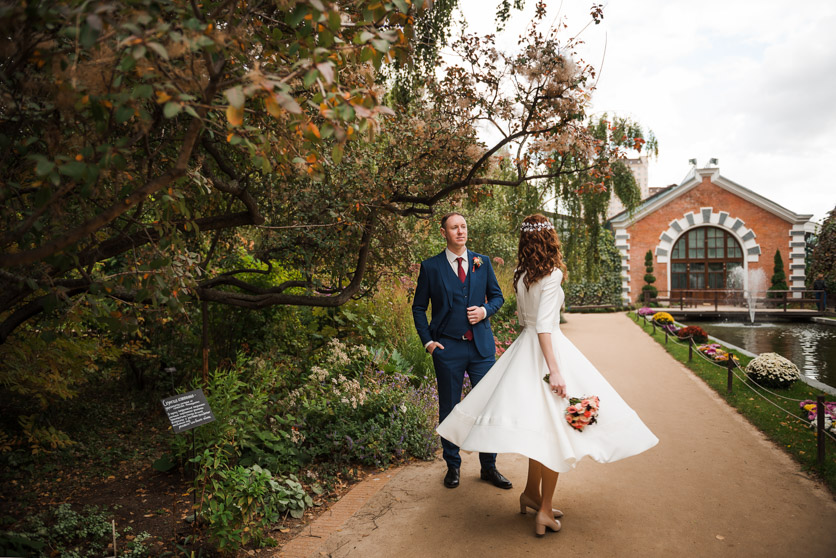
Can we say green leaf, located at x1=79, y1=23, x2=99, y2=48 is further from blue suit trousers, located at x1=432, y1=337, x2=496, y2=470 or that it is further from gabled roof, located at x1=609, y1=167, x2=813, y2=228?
gabled roof, located at x1=609, y1=167, x2=813, y2=228

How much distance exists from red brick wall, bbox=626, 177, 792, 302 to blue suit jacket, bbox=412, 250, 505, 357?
2525 centimetres

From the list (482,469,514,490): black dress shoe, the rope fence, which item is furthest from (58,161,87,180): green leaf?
the rope fence

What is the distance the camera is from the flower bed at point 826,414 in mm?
5020

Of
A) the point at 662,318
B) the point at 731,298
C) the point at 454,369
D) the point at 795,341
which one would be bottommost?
the point at 795,341

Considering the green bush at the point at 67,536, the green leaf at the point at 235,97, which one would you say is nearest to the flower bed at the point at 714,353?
the green bush at the point at 67,536

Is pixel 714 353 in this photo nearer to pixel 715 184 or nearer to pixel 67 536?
pixel 67 536

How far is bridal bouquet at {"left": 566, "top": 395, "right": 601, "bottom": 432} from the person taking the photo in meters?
3.21

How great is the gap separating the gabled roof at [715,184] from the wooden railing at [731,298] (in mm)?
3693

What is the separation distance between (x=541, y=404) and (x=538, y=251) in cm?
98

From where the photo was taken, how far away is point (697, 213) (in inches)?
1070

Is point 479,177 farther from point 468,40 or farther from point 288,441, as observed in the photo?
point 288,441

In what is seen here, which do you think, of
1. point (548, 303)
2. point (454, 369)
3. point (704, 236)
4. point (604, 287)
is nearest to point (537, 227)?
point (548, 303)

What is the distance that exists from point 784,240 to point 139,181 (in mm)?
30586

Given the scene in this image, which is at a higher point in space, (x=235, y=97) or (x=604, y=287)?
(x=235, y=97)
